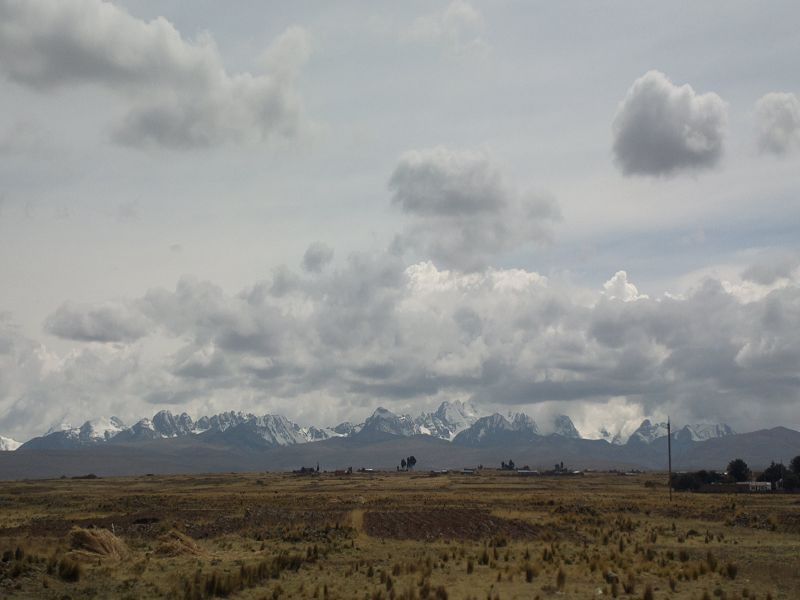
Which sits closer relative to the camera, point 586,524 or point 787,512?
point 586,524

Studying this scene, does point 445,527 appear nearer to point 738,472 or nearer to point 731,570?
point 731,570

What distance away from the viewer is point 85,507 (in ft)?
276

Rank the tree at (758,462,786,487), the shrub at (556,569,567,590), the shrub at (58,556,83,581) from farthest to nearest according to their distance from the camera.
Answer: the tree at (758,462,786,487)
the shrub at (556,569,567,590)
the shrub at (58,556,83,581)

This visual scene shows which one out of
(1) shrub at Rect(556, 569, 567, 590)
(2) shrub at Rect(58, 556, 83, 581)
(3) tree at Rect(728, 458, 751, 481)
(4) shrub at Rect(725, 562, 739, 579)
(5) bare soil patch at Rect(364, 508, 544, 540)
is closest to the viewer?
(2) shrub at Rect(58, 556, 83, 581)

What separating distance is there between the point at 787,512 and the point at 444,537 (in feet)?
125

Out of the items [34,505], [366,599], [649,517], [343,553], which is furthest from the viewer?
[34,505]

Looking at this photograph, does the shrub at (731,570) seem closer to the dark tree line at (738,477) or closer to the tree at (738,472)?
the dark tree line at (738,477)

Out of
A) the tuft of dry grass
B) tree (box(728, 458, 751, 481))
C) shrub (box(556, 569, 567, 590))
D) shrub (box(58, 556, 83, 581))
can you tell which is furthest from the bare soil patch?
tree (box(728, 458, 751, 481))

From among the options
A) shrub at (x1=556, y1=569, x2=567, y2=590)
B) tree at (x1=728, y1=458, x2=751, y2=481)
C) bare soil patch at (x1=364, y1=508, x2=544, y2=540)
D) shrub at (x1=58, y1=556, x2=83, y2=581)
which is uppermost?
shrub at (x1=58, y1=556, x2=83, y2=581)

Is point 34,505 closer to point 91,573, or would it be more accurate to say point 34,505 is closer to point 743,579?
point 91,573

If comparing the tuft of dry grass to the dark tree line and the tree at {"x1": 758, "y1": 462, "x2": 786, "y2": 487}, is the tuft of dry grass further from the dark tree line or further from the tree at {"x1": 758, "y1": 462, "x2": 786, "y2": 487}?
the tree at {"x1": 758, "y1": 462, "x2": 786, "y2": 487}

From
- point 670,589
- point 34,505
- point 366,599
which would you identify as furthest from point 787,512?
point 34,505

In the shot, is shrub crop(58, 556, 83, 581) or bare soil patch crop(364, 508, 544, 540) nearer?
shrub crop(58, 556, 83, 581)

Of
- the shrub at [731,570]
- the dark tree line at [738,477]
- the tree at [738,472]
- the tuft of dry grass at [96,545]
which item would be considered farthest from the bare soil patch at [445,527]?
the tree at [738,472]
